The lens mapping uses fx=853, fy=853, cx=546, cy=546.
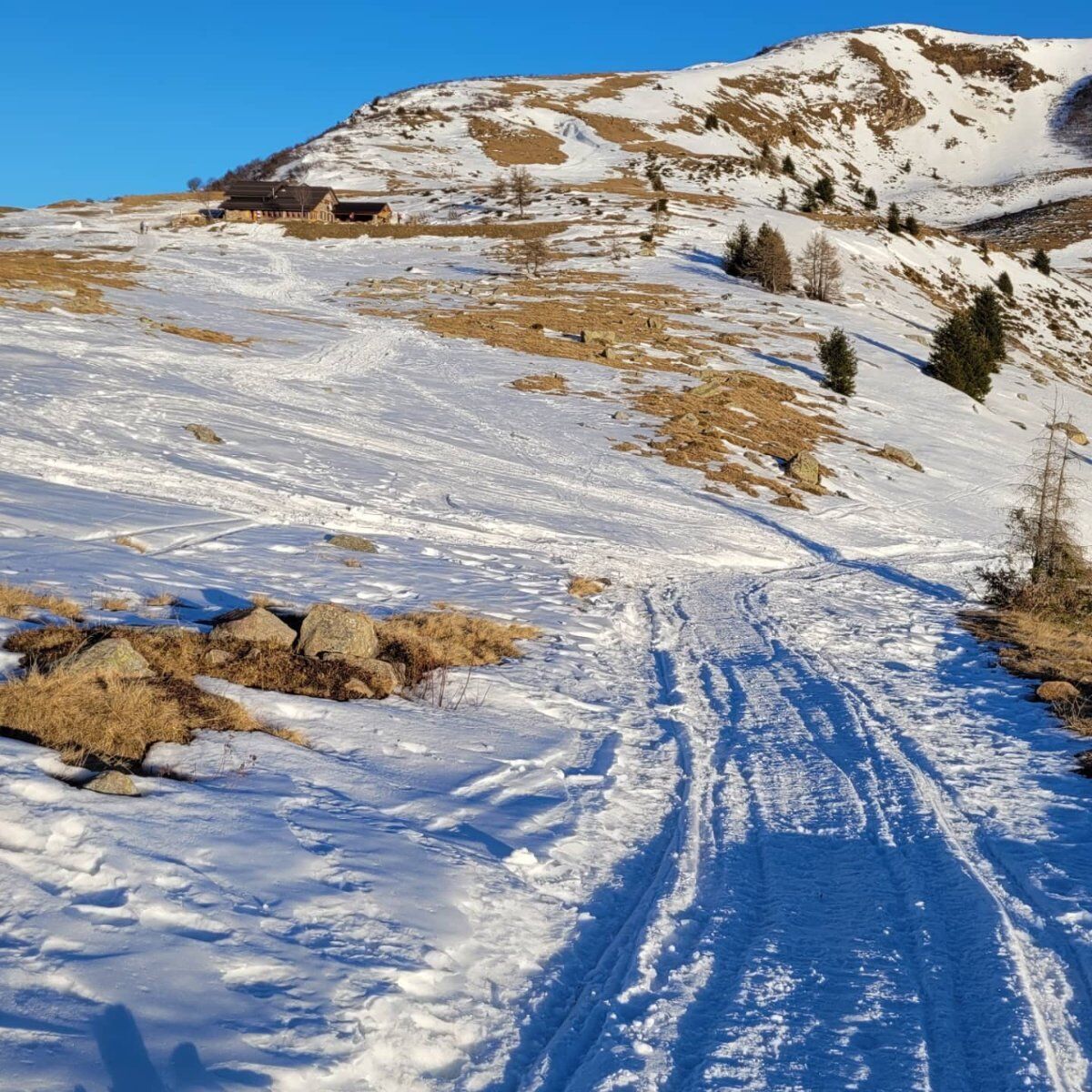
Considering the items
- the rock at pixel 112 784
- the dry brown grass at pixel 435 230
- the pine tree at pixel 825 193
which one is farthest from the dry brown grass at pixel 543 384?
the pine tree at pixel 825 193

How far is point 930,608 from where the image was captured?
14453mm

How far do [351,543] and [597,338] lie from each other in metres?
27.0

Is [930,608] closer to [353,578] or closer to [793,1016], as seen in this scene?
[353,578]

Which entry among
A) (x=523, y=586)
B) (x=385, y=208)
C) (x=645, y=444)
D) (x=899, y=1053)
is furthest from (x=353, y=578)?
(x=385, y=208)

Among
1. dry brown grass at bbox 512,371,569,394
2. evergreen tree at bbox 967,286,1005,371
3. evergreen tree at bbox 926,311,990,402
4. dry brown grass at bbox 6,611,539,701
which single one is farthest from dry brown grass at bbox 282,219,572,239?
dry brown grass at bbox 6,611,539,701

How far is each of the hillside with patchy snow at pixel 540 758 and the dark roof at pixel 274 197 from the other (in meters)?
54.2

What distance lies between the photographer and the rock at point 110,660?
A: 6629 mm

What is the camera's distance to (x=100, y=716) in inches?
241

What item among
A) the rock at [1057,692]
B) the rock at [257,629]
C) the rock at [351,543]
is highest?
the rock at [351,543]

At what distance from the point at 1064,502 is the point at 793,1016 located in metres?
14.4

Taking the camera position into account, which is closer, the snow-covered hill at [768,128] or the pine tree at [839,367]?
the pine tree at [839,367]

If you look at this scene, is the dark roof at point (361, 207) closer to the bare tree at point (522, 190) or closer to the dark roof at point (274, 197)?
the dark roof at point (274, 197)

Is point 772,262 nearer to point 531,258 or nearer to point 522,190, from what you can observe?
point 531,258

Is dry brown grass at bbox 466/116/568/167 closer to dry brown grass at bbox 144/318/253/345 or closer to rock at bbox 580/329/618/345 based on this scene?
rock at bbox 580/329/618/345
